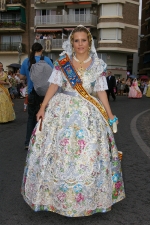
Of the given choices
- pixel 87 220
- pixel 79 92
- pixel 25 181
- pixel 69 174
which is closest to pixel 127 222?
pixel 87 220

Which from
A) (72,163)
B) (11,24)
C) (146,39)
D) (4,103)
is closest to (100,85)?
(72,163)

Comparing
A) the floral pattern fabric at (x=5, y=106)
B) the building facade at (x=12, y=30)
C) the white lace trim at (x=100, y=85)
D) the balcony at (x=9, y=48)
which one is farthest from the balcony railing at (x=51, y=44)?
the white lace trim at (x=100, y=85)

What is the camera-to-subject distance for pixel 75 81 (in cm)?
335

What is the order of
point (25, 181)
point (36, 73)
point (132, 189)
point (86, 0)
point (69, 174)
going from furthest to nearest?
point (86, 0) → point (36, 73) → point (132, 189) → point (25, 181) → point (69, 174)

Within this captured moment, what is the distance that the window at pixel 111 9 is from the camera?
3884cm

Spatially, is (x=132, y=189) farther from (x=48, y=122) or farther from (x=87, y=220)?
(x=48, y=122)

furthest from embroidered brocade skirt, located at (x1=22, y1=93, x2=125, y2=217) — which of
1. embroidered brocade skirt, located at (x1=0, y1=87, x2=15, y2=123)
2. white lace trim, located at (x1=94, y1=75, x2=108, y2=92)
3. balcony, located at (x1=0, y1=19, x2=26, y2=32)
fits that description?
balcony, located at (x1=0, y1=19, x2=26, y2=32)

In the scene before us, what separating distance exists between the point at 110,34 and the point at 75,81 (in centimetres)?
3783

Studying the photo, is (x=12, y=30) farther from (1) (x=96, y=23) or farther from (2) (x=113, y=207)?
(2) (x=113, y=207)

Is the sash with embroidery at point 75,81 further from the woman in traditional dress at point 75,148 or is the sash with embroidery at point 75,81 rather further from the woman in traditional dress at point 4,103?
the woman in traditional dress at point 4,103

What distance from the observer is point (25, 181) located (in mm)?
3223

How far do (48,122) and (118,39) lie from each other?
3839 cm

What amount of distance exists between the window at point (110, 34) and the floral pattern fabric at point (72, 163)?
37798 mm

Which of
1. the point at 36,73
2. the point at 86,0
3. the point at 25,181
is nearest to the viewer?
the point at 25,181
